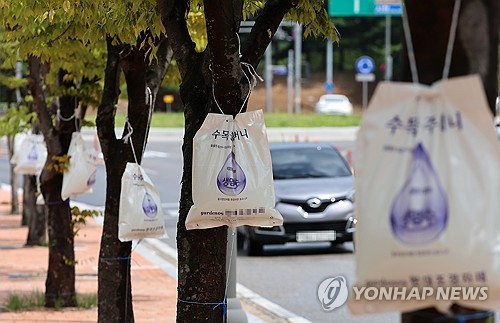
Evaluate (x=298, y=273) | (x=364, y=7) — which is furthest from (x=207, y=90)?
(x=364, y=7)

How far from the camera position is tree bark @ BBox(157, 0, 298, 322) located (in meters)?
6.89

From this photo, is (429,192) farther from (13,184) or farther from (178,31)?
(13,184)

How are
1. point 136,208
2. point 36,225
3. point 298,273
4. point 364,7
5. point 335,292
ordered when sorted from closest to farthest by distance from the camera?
point 136,208
point 335,292
point 298,273
point 36,225
point 364,7

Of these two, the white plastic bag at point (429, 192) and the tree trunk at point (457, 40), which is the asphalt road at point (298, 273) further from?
the white plastic bag at point (429, 192)

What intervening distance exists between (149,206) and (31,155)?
979cm

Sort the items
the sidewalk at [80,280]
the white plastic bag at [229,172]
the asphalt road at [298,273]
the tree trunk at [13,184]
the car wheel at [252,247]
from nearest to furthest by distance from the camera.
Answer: the white plastic bag at [229,172] → the sidewalk at [80,280] → the asphalt road at [298,273] → the car wheel at [252,247] → the tree trunk at [13,184]

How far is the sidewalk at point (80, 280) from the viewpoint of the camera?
1177 centimetres

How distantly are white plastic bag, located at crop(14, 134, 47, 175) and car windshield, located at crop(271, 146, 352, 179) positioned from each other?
151 inches

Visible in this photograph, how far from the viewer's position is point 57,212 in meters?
12.6

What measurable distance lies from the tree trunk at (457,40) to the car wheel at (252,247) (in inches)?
527

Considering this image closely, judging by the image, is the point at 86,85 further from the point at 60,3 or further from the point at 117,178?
the point at 60,3

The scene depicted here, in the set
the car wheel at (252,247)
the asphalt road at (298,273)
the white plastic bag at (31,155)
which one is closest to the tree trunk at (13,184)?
the asphalt road at (298,273)

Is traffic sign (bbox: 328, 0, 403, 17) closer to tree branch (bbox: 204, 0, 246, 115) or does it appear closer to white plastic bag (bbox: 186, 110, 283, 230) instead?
tree branch (bbox: 204, 0, 246, 115)

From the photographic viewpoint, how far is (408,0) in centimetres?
431
